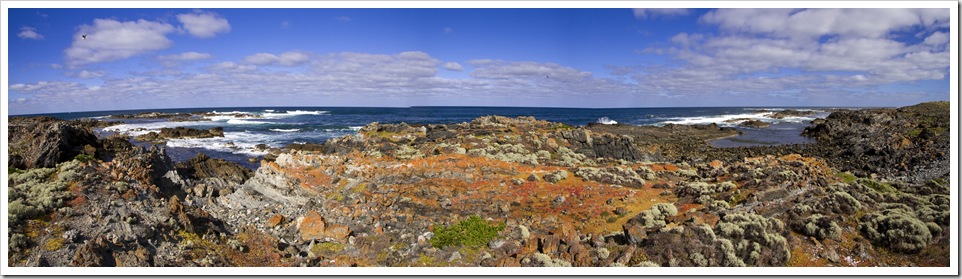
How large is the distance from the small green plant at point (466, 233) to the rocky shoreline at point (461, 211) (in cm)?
4

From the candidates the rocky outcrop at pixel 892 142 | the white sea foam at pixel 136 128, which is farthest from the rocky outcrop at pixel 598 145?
the white sea foam at pixel 136 128

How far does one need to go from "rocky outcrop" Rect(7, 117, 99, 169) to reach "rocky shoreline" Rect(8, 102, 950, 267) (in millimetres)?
63

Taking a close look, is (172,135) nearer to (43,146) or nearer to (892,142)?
(43,146)

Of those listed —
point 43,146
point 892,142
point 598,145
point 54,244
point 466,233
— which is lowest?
point 466,233

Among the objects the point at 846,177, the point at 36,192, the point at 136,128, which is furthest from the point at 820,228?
the point at 136,128

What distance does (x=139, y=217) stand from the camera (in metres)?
10.7

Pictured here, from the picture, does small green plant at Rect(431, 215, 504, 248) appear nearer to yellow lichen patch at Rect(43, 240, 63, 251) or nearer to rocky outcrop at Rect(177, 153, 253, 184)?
yellow lichen patch at Rect(43, 240, 63, 251)

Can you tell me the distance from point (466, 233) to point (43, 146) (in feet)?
39.9

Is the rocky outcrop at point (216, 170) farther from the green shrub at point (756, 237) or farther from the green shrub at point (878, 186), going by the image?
the green shrub at point (878, 186)

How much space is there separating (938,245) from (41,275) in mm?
16582

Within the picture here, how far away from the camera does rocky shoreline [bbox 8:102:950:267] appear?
9.17m

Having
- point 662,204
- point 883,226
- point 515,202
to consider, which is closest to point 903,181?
point 883,226

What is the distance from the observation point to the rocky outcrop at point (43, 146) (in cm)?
1273

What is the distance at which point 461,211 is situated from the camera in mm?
12383
